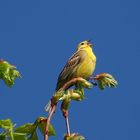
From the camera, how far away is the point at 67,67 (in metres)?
10.3

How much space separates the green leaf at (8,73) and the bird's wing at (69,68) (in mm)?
6038

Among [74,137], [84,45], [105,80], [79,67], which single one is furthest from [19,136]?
[84,45]

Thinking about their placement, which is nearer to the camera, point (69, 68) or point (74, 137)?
point (74, 137)

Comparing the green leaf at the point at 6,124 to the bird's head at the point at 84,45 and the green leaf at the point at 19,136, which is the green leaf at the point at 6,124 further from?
the bird's head at the point at 84,45

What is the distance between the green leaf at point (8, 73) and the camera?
305 centimetres

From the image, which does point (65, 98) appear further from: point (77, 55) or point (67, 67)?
point (77, 55)

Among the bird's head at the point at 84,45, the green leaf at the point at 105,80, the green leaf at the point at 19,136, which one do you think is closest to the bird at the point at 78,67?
the bird's head at the point at 84,45

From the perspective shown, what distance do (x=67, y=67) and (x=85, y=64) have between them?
1.51 feet

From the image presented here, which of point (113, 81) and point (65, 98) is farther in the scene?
point (113, 81)

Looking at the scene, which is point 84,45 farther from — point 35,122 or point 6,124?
point 6,124

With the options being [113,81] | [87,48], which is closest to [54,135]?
[113,81]

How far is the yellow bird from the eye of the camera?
32.3 feet

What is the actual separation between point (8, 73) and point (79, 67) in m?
7.29

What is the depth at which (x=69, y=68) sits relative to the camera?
10.2 m
